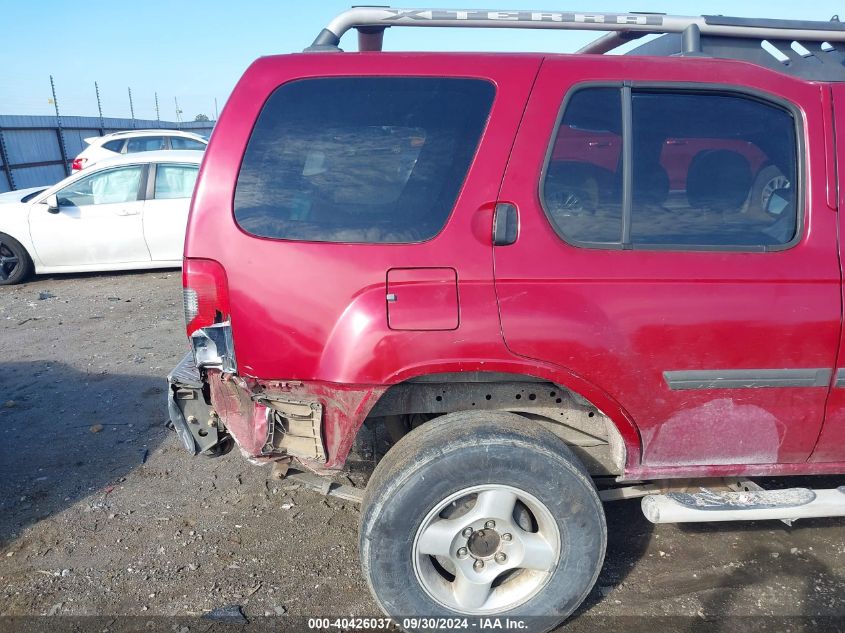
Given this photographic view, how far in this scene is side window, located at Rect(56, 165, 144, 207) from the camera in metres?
7.76

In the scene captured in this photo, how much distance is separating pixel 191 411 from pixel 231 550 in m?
0.84

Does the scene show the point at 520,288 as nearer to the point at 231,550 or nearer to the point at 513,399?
the point at 513,399

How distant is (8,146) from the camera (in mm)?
14508

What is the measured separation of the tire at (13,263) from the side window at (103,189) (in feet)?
2.91

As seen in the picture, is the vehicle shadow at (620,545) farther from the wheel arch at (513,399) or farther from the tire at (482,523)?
the wheel arch at (513,399)

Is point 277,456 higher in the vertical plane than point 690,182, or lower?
lower

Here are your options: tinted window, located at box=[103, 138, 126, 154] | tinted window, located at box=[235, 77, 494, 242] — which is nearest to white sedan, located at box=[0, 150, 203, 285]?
tinted window, located at box=[235, 77, 494, 242]

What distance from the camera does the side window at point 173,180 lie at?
782cm

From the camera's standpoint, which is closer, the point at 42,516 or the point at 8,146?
the point at 42,516

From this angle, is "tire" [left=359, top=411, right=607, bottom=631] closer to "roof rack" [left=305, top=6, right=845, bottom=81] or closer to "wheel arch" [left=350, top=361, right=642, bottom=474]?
"wheel arch" [left=350, top=361, right=642, bottom=474]

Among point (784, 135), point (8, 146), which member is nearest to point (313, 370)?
point (784, 135)

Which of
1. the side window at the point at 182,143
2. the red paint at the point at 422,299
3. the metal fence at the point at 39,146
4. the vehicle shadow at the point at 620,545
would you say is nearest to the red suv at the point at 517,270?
the red paint at the point at 422,299

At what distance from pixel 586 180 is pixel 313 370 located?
47.9 inches

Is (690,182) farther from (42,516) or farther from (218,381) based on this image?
(42,516)
